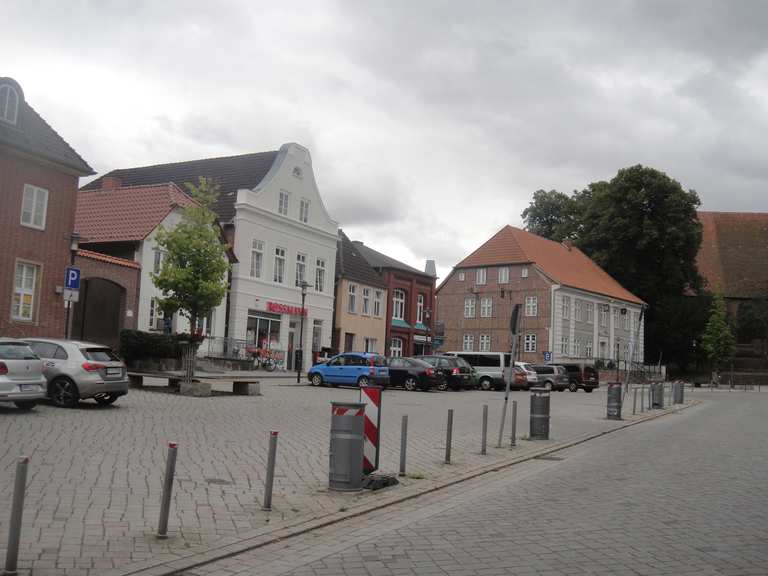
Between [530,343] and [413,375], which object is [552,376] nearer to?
[413,375]

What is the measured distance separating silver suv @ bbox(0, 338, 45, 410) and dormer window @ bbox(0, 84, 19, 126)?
13910mm

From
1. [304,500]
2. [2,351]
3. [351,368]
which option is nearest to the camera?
[304,500]

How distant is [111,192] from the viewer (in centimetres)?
4066

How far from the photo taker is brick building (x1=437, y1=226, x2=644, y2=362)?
65250 millimetres

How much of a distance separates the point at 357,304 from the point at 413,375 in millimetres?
18529

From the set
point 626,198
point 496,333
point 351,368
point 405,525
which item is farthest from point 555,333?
point 405,525

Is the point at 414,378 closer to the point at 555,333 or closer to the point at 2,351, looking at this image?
the point at 2,351

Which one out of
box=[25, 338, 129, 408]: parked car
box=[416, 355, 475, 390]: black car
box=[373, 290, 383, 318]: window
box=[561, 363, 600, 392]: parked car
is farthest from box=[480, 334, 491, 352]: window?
box=[25, 338, 129, 408]: parked car

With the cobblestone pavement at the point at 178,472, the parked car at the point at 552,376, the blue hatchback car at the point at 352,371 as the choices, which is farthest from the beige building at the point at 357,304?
the cobblestone pavement at the point at 178,472

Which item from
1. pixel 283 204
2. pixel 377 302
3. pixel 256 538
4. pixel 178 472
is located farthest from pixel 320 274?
pixel 256 538

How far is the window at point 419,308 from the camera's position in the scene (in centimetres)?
6075

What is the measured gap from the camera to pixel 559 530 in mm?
7953

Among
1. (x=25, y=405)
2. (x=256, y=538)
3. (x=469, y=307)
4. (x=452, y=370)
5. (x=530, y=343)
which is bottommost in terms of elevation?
(x=256, y=538)

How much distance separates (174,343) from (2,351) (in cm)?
1903
